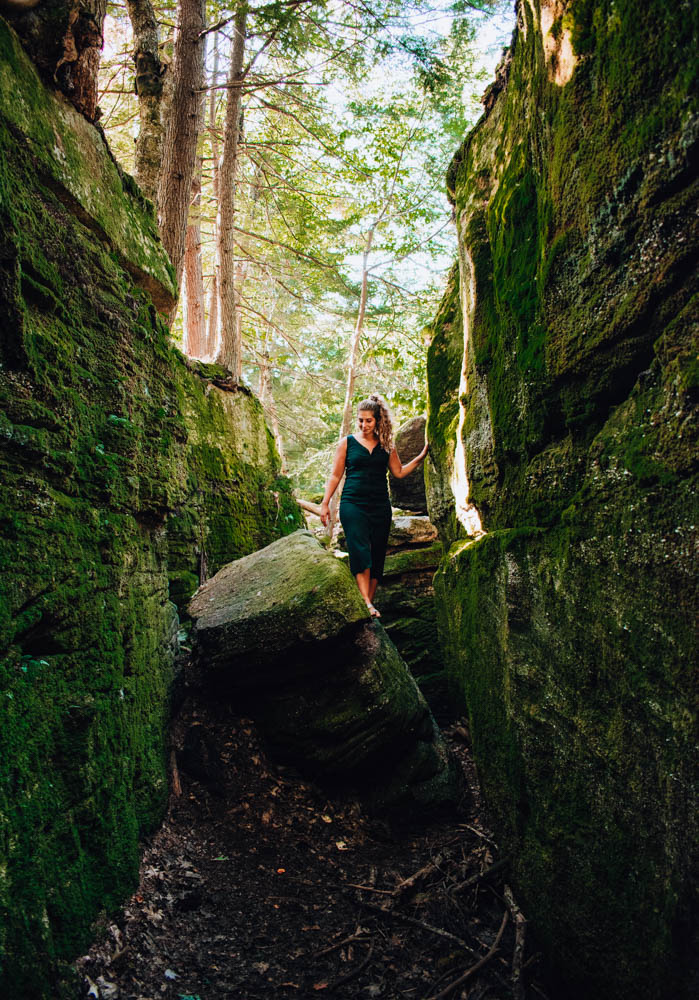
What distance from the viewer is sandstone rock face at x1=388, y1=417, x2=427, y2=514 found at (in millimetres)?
9984

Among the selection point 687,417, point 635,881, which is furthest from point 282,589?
point 687,417

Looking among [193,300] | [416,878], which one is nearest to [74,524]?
[416,878]

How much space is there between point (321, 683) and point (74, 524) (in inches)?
96.4

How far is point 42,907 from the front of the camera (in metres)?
2.08

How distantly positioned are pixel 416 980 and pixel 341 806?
156cm

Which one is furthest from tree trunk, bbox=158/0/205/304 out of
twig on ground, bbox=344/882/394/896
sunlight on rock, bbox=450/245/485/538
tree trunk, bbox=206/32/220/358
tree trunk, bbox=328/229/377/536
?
tree trunk, bbox=328/229/377/536

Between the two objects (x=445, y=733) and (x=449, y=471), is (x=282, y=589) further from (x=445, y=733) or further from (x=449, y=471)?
(x=445, y=733)

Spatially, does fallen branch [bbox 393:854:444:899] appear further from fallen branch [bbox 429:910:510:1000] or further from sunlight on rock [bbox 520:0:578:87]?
sunlight on rock [bbox 520:0:578:87]

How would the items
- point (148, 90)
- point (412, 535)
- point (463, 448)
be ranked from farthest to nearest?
point (412, 535)
point (148, 90)
point (463, 448)

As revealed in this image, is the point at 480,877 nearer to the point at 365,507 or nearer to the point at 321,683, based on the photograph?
the point at 321,683

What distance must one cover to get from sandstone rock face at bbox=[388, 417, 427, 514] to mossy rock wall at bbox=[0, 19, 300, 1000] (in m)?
6.31

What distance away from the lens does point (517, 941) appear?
2865mm

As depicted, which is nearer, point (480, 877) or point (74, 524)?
point (74, 524)

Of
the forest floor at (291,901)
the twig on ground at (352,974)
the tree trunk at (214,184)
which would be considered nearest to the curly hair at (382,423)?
the forest floor at (291,901)
